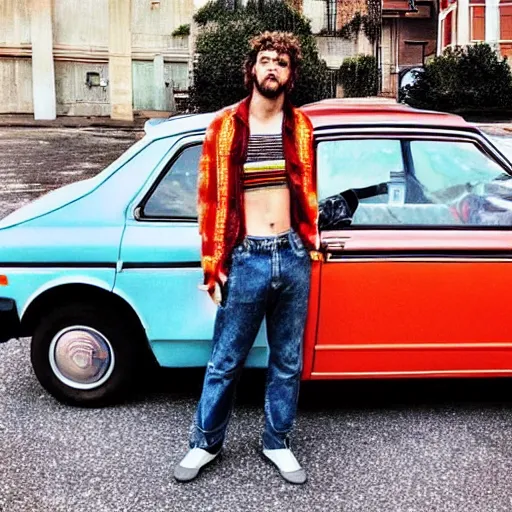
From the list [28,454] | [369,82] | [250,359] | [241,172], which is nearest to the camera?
[241,172]

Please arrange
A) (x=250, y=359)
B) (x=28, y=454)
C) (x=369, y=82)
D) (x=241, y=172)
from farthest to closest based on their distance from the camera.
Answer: (x=369, y=82) < (x=250, y=359) < (x=28, y=454) < (x=241, y=172)

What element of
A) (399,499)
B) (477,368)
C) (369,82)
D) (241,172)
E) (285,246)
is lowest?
(399,499)

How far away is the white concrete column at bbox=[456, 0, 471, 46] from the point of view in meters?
32.7

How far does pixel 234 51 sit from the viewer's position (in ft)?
108

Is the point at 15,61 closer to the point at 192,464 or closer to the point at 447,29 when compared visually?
the point at 447,29

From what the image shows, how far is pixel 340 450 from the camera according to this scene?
12.8 feet

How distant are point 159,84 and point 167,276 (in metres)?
35.1

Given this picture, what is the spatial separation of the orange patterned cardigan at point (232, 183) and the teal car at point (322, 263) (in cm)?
61

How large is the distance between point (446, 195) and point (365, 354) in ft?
3.28

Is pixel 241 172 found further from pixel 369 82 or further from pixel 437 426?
pixel 369 82

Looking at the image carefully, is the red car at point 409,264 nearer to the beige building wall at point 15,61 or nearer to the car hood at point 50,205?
the car hood at point 50,205

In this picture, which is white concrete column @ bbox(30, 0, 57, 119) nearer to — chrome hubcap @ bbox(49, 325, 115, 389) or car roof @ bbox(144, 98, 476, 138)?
car roof @ bbox(144, 98, 476, 138)

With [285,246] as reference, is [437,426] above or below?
below

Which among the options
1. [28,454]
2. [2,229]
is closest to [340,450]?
[28,454]
